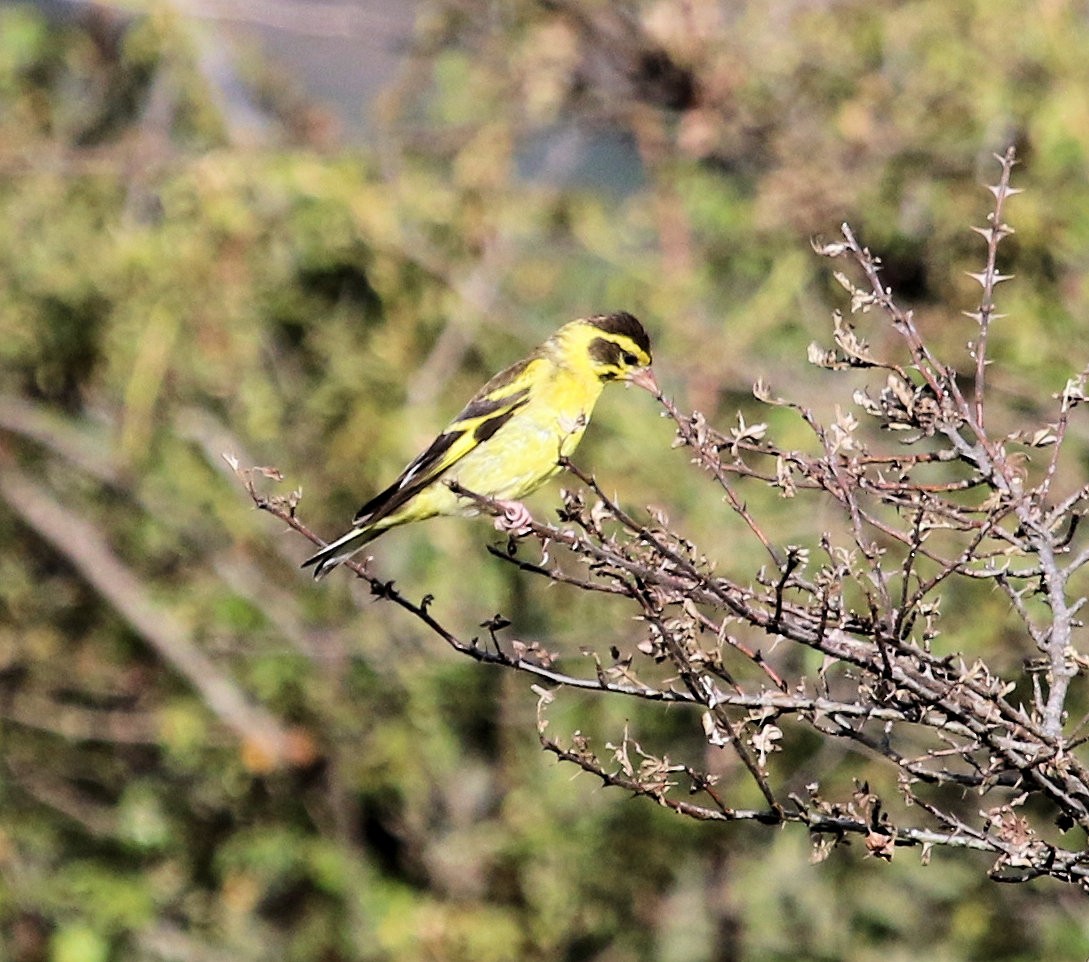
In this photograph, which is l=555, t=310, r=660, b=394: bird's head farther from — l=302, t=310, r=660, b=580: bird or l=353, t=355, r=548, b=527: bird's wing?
l=353, t=355, r=548, b=527: bird's wing

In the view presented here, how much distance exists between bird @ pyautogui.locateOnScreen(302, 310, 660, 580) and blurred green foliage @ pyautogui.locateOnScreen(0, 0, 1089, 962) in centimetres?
223

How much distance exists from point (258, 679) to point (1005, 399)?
379 cm

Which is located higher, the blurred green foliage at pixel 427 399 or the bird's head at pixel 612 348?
the blurred green foliage at pixel 427 399

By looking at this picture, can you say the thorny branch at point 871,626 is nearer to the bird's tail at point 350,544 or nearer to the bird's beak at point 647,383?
the bird's beak at point 647,383

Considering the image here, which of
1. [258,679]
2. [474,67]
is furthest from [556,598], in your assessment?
[474,67]

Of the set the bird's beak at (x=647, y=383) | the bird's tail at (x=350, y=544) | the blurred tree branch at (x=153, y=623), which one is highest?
the blurred tree branch at (x=153, y=623)

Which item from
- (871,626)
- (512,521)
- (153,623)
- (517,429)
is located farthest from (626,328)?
(153,623)

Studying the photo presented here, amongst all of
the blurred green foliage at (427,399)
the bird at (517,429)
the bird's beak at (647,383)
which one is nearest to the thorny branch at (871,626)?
the bird's beak at (647,383)

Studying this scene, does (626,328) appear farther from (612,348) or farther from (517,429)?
(517,429)

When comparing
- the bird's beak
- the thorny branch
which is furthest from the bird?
the thorny branch

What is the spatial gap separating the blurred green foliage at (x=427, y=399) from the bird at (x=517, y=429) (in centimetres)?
223

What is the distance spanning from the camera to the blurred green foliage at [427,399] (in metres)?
8.25

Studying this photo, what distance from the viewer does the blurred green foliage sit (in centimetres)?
825

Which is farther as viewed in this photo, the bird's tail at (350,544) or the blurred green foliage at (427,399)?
the blurred green foliage at (427,399)
